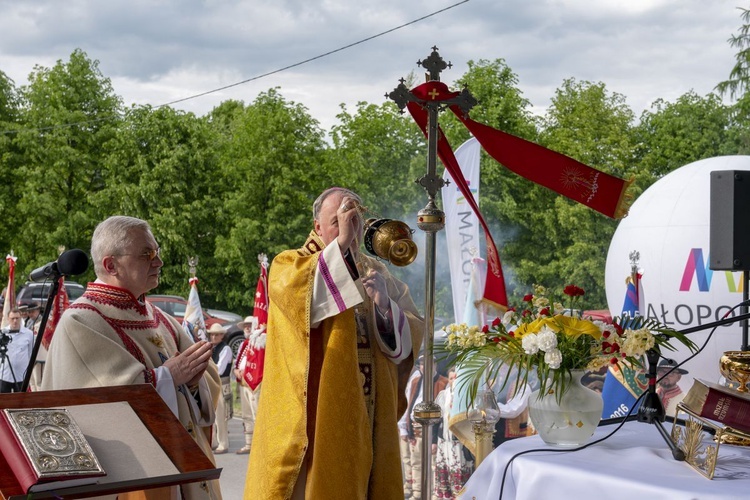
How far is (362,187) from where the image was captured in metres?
24.5

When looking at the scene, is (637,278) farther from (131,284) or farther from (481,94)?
(481,94)

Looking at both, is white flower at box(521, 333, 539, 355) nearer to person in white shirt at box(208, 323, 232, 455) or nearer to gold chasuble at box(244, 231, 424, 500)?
gold chasuble at box(244, 231, 424, 500)

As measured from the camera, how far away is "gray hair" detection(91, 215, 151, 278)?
398 cm

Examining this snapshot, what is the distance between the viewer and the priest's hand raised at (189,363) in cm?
386

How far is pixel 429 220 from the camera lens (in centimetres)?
383

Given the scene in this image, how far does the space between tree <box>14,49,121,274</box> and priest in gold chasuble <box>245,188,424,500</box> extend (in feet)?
80.5

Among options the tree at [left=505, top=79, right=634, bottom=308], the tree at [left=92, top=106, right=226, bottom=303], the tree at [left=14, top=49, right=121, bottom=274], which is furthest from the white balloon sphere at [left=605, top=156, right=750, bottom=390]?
the tree at [left=14, top=49, right=121, bottom=274]

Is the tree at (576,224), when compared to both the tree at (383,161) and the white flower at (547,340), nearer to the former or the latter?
the tree at (383,161)

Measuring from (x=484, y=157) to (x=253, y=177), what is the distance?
7744mm

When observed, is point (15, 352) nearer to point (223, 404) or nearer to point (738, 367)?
point (223, 404)

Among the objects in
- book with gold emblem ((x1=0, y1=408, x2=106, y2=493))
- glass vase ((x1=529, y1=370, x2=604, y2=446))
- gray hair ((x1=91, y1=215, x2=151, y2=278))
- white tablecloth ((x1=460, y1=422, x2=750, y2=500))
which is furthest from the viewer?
gray hair ((x1=91, y1=215, x2=151, y2=278))

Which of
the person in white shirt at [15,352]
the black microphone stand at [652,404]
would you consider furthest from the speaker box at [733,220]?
the person in white shirt at [15,352]

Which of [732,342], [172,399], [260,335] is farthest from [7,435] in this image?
[732,342]

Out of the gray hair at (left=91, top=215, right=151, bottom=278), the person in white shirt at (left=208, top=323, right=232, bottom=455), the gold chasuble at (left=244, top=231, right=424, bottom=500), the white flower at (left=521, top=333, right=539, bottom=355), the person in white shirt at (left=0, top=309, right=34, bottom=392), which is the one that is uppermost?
the gray hair at (left=91, top=215, right=151, bottom=278)
